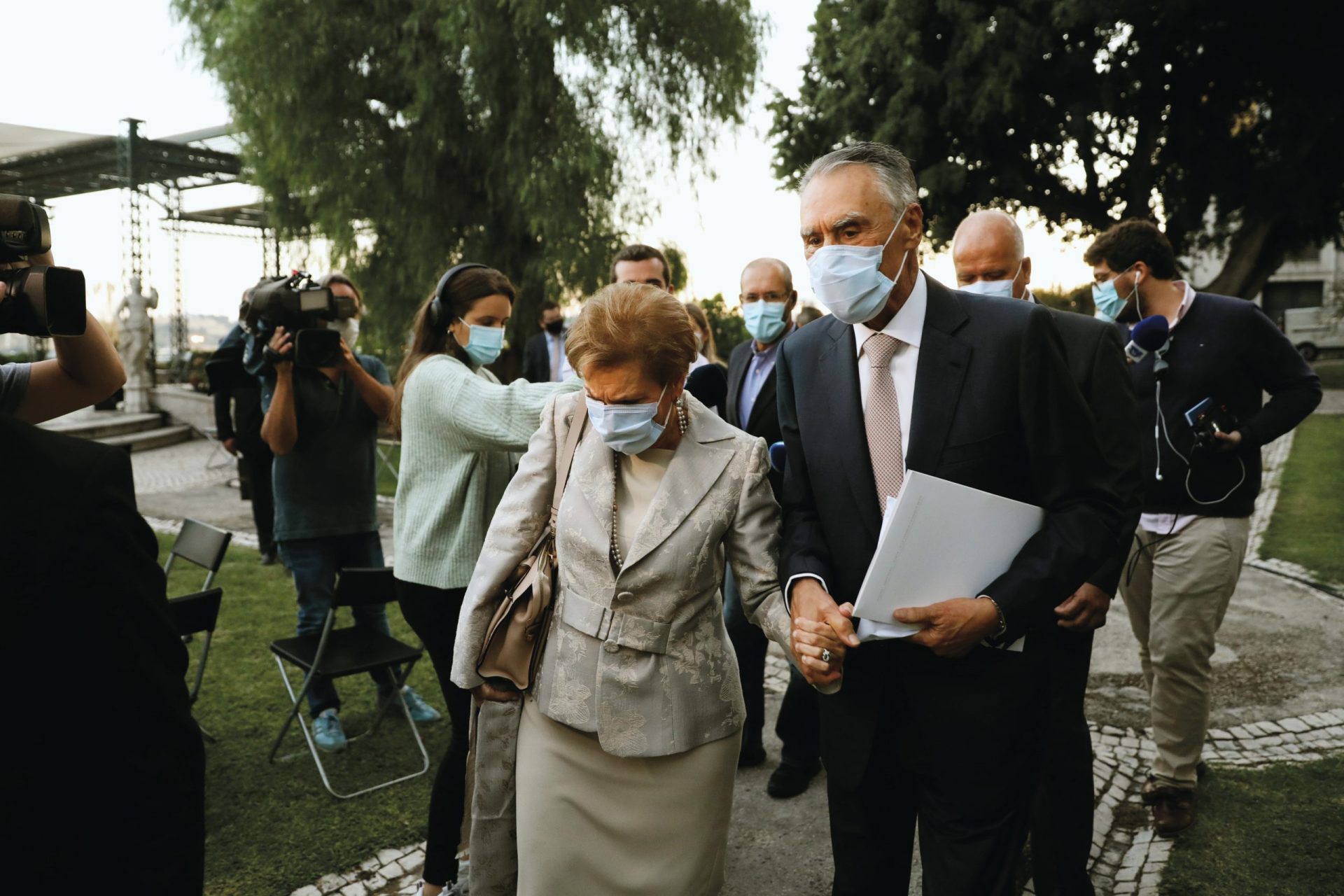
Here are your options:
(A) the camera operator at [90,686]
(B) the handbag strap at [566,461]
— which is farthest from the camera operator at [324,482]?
(A) the camera operator at [90,686]

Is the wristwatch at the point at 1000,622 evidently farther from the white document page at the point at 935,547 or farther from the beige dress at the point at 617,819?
the beige dress at the point at 617,819

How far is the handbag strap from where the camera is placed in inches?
93.5

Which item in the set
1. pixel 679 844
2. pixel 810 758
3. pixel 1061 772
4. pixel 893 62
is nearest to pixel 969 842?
pixel 679 844

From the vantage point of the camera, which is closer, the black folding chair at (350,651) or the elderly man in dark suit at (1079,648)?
the elderly man in dark suit at (1079,648)

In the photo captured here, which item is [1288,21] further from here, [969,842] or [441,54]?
[969,842]

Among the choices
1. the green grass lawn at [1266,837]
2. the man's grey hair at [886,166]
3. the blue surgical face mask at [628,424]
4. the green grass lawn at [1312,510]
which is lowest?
the green grass lawn at [1312,510]

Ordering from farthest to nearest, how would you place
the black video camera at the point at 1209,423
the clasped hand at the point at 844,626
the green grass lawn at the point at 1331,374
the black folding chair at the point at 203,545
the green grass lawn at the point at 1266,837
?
the green grass lawn at the point at 1331,374 < the black folding chair at the point at 203,545 < the black video camera at the point at 1209,423 < the green grass lawn at the point at 1266,837 < the clasped hand at the point at 844,626

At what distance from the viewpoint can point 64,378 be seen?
5.98 ft

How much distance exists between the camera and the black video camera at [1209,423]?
352 cm

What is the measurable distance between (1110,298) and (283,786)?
4.14 meters

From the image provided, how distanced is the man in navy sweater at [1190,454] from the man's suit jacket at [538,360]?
18.8 feet

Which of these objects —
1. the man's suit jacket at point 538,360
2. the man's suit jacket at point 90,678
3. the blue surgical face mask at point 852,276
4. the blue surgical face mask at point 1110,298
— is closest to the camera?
the man's suit jacket at point 90,678

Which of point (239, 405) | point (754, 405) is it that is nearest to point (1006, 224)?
point (754, 405)

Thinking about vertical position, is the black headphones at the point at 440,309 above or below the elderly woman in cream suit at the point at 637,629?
above
